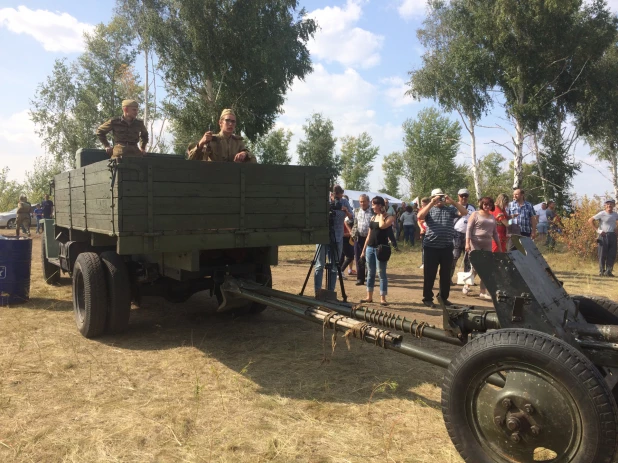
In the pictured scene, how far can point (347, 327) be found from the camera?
3.20 metres

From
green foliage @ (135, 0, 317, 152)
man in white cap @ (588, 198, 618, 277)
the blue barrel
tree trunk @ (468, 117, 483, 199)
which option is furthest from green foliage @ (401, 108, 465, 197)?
the blue barrel

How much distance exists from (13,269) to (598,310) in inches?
264

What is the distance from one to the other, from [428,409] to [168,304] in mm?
4340

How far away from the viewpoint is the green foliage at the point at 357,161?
60.2m

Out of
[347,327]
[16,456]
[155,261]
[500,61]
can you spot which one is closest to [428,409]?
[347,327]

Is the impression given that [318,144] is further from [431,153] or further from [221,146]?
[221,146]

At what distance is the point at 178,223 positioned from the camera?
154 inches

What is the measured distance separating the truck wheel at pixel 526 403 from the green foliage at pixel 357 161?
58.0m

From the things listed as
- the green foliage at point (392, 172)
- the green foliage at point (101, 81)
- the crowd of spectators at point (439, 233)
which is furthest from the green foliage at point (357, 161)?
the crowd of spectators at point (439, 233)

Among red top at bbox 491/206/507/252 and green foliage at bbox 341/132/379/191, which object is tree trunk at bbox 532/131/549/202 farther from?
green foliage at bbox 341/132/379/191

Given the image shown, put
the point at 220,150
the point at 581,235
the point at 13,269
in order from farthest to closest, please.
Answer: the point at 581,235, the point at 13,269, the point at 220,150

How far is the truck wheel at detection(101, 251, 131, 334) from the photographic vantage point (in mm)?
4668

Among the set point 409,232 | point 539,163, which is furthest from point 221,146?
point 539,163

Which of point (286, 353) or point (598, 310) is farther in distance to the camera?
point (286, 353)
